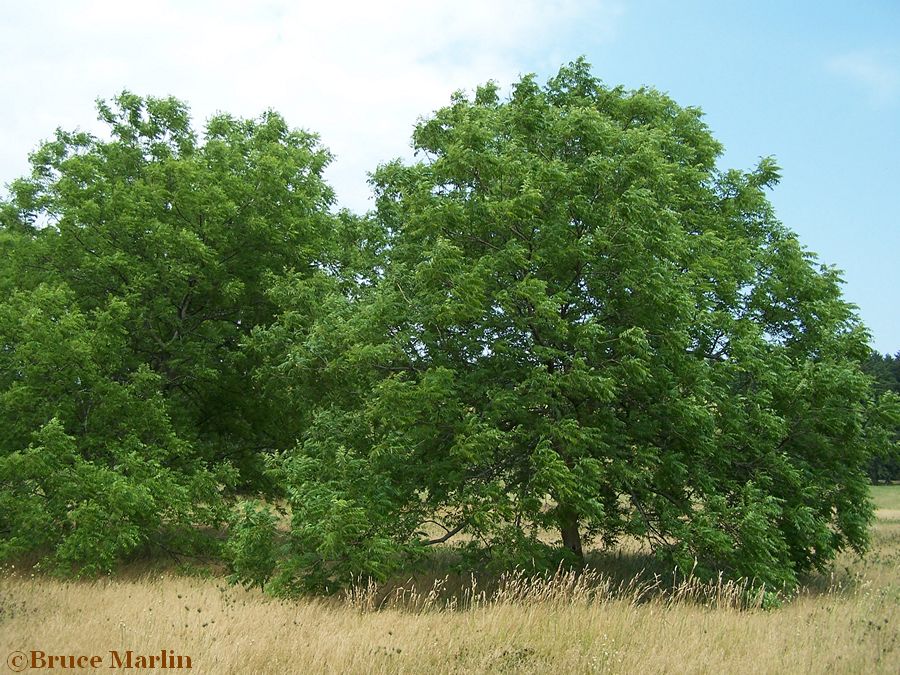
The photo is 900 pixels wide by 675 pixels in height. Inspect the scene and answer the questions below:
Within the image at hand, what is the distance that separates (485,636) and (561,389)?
5.22 m

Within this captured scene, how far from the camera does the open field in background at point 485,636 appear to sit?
24.8 feet

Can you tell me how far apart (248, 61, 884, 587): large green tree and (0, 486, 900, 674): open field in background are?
57.4 inches

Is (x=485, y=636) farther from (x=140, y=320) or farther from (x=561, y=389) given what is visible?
(x=140, y=320)

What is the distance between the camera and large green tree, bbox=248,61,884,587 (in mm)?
11953

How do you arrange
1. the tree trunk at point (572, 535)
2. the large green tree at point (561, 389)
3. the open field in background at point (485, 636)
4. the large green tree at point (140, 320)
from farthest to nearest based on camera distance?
the large green tree at point (140, 320) < the tree trunk at point (572, 535) < the large green tree at point (561, 389) < the open field in background at point (485, 636)

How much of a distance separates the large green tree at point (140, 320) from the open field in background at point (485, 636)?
4173mm

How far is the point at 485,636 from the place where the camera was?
8391 millimetres

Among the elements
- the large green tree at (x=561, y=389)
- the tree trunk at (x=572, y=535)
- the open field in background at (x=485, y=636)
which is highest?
the large green tree at (x=561, y=389)

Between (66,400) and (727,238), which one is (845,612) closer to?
(727,238)

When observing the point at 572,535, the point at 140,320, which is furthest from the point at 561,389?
the point at 140,320

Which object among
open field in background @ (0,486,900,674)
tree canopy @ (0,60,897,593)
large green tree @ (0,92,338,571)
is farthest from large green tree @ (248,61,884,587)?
large green tree @ (0,92,338,571)

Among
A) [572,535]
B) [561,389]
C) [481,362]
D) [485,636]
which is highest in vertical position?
[481,362]

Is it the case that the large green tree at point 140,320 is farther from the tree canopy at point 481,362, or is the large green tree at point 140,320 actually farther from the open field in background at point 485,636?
the open field in background at point 485,636

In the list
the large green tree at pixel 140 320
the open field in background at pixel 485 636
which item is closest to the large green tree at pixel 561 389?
the open field in background at pixel 485 636
